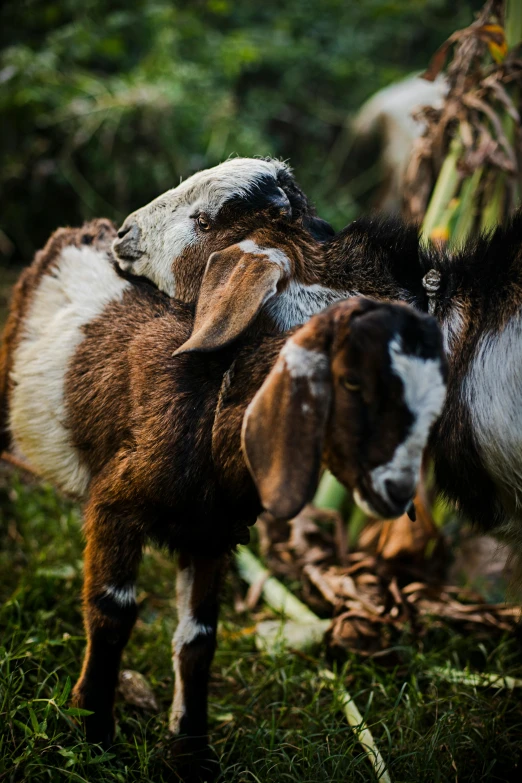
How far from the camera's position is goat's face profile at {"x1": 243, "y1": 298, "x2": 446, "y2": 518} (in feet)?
6.38

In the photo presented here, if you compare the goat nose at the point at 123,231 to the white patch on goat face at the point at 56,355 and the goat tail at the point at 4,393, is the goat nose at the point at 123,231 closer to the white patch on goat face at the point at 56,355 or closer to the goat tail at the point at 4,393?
the white patch on goat face at the point at 56,355

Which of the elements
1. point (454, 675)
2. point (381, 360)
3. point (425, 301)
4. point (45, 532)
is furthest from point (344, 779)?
point (45, 532)

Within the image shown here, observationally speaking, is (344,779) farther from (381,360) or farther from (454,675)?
(381,360)

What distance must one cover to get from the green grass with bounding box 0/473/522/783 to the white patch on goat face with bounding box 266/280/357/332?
58.2 inches

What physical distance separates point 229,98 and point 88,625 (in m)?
5.59

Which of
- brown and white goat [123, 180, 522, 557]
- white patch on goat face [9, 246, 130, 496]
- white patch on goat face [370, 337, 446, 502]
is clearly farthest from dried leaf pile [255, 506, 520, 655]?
white patch on goat face [370, 337, 446, 502]

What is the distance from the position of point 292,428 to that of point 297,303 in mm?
887

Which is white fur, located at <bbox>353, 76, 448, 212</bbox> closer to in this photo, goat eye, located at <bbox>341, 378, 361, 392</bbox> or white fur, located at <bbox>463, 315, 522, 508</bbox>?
white fur, located at <bbox>463, 315, 522, 508</bbox>

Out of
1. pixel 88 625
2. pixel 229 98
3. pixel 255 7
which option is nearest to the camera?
pixel 88 625

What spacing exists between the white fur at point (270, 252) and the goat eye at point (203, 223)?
1.02 ft

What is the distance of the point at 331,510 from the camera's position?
4.30 metres

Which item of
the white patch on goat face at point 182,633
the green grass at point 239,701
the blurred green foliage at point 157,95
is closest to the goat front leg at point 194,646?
the white patch on goat face at point 182,633

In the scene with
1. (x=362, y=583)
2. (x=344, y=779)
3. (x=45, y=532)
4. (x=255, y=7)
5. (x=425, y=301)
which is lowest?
(x=45, y=532)

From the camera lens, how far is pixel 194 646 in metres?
2.83
